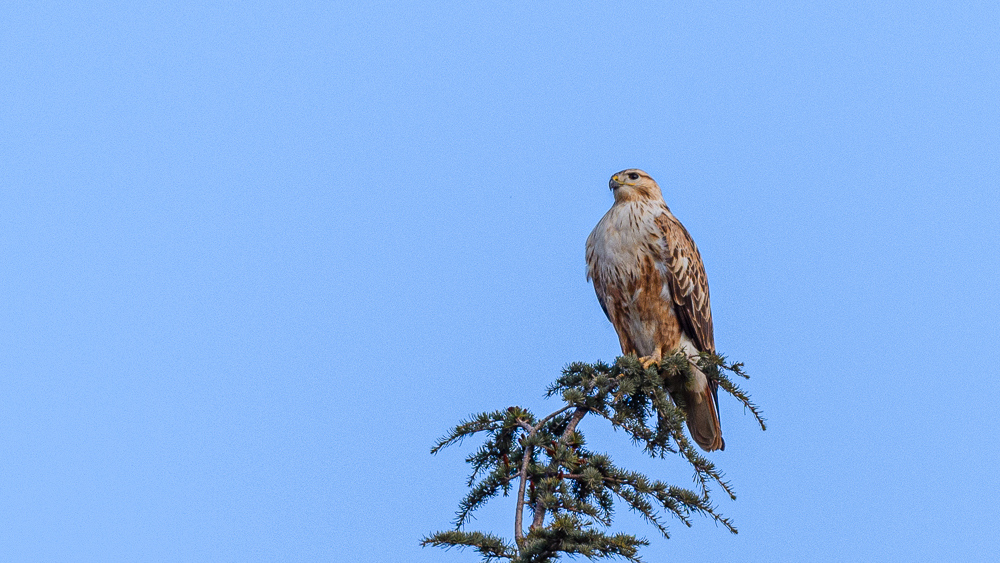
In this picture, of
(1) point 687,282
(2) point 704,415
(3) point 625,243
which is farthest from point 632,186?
(2) point 704,415

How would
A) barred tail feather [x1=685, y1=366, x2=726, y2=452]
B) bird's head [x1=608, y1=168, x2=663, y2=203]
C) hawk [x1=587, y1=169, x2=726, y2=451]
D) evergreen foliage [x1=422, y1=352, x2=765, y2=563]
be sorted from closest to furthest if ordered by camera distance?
evergreen foliage [x1=422, y1=352, x2=765, y2=563] → barred tail feather [x1=685, y1=366, x2=726, y2=452] → hawk [x1=587, y1=169, x2=726, y2=451] → bird's head [x1=608, y1=168, x2=663, y2=203]

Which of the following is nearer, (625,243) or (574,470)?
(574,470)

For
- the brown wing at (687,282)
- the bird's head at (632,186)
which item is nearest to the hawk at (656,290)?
the brown wing at (687,282)

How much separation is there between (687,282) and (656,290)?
260mm

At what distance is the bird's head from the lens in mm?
7590

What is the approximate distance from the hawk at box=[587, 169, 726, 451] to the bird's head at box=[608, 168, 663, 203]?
15cm

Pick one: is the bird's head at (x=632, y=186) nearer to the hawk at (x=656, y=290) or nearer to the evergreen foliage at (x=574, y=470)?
the hawk at (x=656, y=290)

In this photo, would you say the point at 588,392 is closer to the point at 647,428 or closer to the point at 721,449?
the point at 647,428

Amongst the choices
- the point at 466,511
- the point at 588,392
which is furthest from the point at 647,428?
the point at 466,511

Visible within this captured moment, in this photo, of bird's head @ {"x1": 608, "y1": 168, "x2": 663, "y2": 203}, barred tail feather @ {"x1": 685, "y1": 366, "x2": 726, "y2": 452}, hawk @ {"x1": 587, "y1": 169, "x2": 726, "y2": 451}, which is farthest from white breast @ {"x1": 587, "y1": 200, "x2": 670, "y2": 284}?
barred tail feather @ {"x1": 685, "y1": 366, "x2": 726, "y2": 452}

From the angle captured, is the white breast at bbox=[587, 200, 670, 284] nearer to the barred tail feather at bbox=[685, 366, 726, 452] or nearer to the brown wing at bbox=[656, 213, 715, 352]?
the brown wing at bbox=[656, 213, 715, 352]

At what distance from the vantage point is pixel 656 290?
7.09 m

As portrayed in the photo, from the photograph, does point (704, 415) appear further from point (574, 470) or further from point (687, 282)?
point (574, 470)

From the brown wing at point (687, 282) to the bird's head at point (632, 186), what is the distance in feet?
1.01
